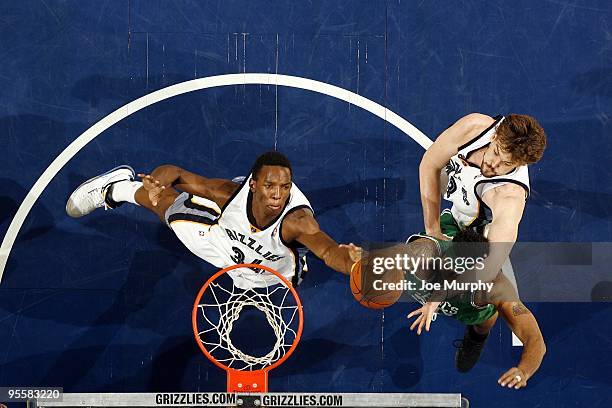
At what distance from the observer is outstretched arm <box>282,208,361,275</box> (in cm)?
453

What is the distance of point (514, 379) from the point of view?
458 centimetres

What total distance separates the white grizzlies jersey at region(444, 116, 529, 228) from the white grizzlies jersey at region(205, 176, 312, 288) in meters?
0.90

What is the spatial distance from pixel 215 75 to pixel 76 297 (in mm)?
1634

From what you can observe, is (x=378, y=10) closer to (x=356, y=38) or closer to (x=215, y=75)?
(x=356, y=38)

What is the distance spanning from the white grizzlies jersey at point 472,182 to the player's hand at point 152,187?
1786 mm

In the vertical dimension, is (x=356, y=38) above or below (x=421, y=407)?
above

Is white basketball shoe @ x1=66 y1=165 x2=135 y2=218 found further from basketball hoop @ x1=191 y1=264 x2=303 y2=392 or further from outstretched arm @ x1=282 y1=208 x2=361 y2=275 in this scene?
outstretched arm @ x1=282 y1=208 x2=361 y2=275

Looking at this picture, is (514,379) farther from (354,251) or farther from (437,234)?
(354,251)

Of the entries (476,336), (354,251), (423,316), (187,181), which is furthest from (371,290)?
(187,181)

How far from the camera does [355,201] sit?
15.0 ft

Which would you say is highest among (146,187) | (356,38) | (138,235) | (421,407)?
(356,38)

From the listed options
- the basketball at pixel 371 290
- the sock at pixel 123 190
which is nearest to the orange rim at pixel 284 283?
the basketball at pixel 371 290

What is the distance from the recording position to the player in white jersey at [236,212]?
4527 millimetres

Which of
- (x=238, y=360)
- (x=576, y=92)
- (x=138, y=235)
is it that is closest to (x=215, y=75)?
(x=138, y=235)
